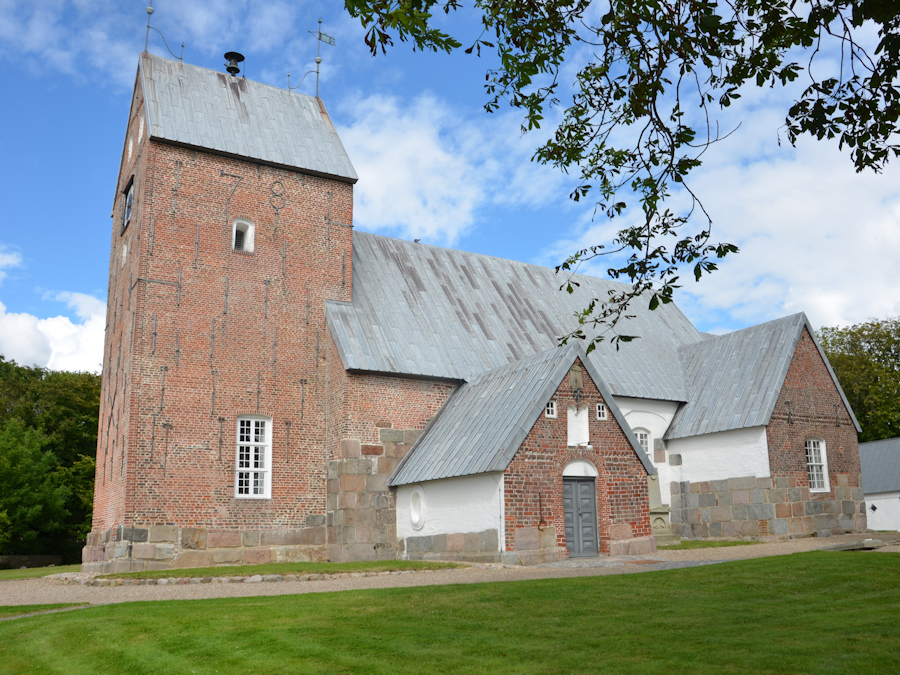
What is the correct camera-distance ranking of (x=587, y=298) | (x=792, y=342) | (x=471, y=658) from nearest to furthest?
(x=471, y=658), (x=792, y=342), (x=587, y=298)

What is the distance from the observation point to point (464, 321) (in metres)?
23.7

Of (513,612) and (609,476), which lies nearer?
(513,612)

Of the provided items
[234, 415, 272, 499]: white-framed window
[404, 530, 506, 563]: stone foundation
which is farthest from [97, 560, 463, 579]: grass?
[234, 415, 272, 499]: white-framed window

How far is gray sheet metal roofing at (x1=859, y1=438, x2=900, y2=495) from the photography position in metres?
34.8

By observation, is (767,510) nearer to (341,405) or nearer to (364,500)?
(364,500)

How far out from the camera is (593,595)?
10125mm

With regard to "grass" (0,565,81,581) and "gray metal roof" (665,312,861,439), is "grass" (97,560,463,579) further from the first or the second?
"gray metal roof" (665,312,861,439)

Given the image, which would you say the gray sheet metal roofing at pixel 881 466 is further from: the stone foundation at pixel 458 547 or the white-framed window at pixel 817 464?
the stone foundation at pixel 458 547

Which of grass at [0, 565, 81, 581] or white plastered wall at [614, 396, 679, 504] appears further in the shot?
white plastered wall at [614, 396, 679, 504]

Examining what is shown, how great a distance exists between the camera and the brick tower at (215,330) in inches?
727

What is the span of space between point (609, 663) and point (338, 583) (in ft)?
26.3

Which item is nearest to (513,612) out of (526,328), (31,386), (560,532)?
(560,532)

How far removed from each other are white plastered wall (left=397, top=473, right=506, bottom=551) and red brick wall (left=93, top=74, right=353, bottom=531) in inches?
97.9

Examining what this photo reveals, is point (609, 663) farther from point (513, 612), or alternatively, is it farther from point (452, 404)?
point (452, 404)
